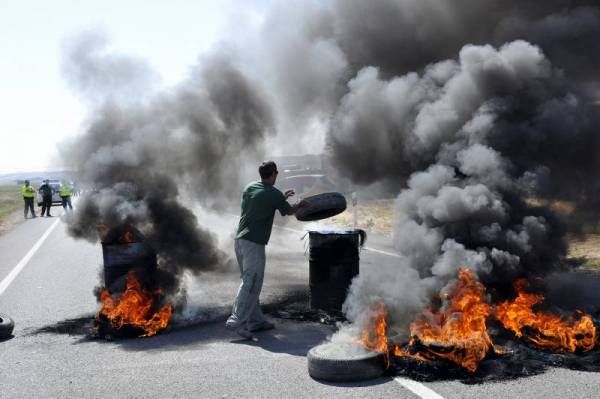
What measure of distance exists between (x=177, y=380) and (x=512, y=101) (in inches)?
187

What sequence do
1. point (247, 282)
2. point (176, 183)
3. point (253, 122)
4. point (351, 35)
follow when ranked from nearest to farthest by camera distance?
point (247, 282) → point (176, 183) → point (351, 35) → point (253, 122)

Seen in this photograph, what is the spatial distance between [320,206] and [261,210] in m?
0.65

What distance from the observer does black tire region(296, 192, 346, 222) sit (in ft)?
21.8

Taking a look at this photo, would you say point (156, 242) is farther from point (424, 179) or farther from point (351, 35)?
point (351, 35)

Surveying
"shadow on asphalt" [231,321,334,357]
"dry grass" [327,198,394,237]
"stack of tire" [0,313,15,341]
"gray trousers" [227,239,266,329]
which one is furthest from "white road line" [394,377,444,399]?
"dry grass" [327,198,394,237]

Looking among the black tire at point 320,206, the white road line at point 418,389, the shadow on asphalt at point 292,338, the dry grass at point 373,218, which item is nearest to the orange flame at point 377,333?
the white road line at point 418,389

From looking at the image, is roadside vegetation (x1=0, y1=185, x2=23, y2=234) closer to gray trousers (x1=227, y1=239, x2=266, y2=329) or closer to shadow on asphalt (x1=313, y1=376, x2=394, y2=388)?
gray trousers (x1=227, y1=239, x2=266, y2=329)

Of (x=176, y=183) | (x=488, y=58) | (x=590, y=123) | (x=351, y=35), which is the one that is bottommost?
(x=176, y=183)

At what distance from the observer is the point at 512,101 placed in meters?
6.97

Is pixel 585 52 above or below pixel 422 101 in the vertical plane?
above

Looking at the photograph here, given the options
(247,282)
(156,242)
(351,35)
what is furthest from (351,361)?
(351,35)

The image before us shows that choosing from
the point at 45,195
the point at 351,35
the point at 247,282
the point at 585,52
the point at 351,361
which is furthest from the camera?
the point at 45,195

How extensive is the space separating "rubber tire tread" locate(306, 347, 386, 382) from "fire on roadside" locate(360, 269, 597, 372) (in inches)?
5.9

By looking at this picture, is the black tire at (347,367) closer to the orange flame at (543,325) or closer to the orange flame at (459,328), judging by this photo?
the orange flame at (459,328)
